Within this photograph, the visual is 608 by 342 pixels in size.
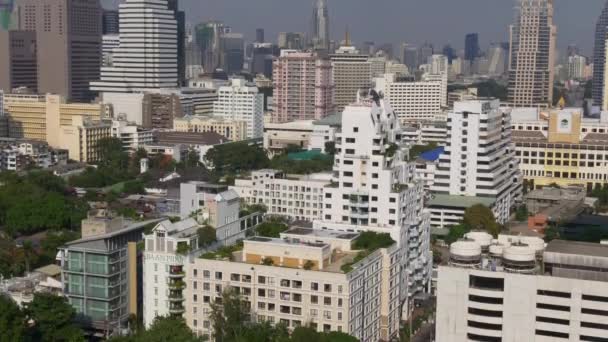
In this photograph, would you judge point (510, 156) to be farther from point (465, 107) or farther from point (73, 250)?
point (73, 250)

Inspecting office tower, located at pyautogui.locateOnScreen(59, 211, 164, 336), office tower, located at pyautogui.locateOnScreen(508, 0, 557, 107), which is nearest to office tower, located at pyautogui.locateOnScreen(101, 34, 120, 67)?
office tower, located at pyautogui.locateOnScreen(508, 0, 557, 107)

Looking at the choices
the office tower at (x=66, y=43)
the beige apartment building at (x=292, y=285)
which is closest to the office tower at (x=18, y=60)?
the office tower at (x=66, y=43)

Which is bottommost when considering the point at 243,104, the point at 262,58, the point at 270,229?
the point at 270,229

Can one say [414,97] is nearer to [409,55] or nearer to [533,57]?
[533,57]

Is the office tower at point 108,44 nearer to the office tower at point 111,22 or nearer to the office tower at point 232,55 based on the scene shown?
the office tower at point 111,22

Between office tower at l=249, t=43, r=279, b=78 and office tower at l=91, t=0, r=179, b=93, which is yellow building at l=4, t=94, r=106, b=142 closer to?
office tower at l=91, t=0, r=179, b=93

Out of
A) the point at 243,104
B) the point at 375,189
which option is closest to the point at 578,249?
the point at 375,189
